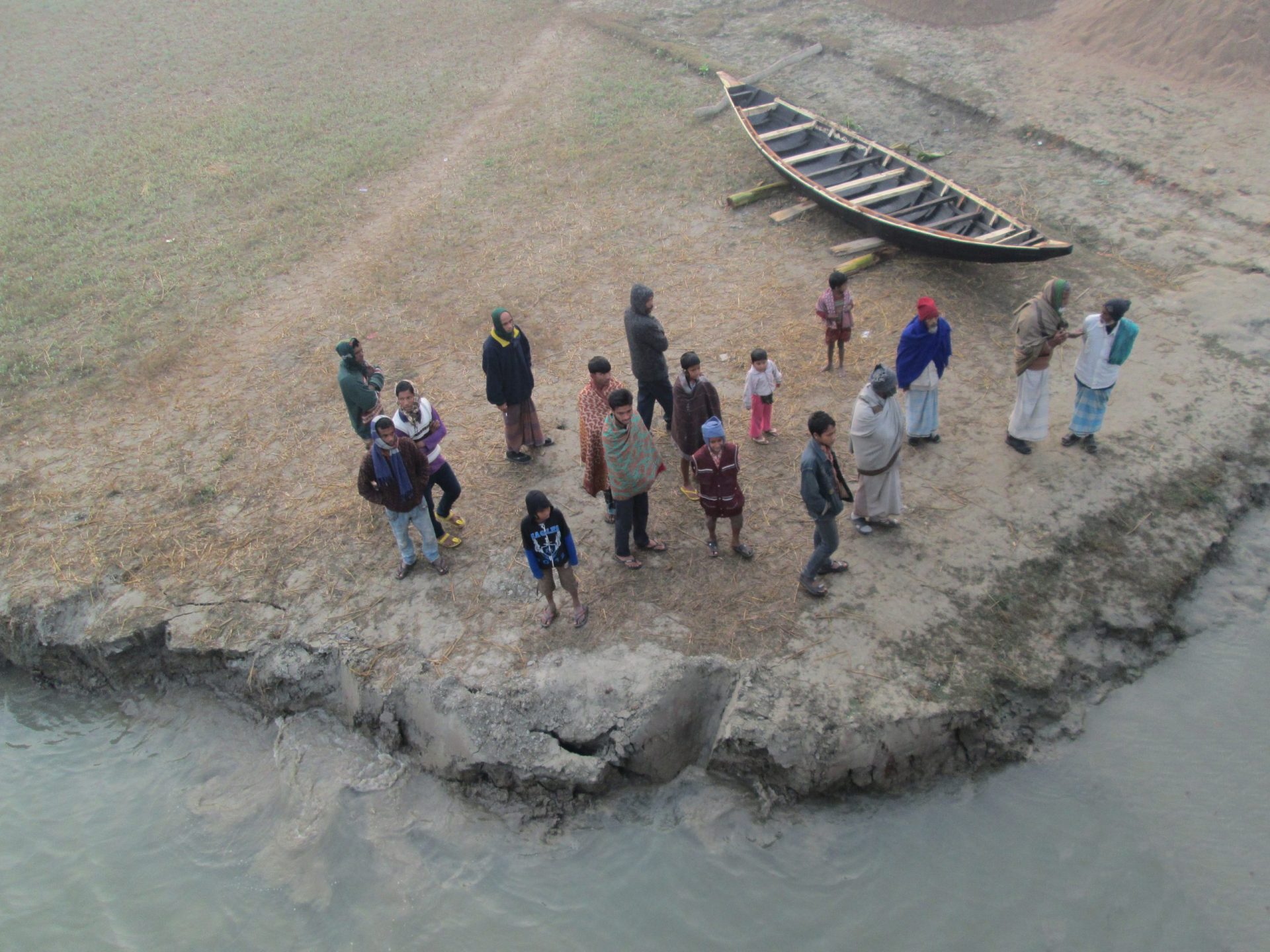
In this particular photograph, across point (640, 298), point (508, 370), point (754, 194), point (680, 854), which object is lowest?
point (680, 854)

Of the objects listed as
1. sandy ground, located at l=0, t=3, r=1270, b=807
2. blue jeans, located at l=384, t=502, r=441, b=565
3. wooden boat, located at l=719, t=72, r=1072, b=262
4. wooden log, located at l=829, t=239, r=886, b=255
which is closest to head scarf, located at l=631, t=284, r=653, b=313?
sandy ground, located at l=0, t=3, r=1270, b=807

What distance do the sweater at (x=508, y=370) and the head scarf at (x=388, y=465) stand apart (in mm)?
1336

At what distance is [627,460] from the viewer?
5.91 meters

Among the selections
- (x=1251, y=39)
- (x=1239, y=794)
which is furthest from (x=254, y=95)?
(x=1239, y=794)

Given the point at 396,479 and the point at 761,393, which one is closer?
the point at 396,479

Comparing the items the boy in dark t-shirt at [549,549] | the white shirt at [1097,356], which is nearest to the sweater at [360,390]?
the boy in dark t-shirt at [549,549]

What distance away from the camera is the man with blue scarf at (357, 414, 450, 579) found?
5.94 meters

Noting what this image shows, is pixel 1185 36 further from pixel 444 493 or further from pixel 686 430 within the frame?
pixel 444 493

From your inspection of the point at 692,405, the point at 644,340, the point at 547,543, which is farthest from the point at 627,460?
the point at 644,340

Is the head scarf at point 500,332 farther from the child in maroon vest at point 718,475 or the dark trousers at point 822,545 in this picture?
the dark trousers at point 822,545

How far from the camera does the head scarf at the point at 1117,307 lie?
21.9 feet

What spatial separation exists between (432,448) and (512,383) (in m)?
0.99

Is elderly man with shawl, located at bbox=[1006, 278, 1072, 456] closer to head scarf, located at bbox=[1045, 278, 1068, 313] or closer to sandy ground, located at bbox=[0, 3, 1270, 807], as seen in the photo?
head scarf, located at bbox=[1045, 278, 1068, 313]

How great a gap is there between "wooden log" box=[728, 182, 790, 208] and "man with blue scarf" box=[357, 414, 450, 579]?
6.90 m
